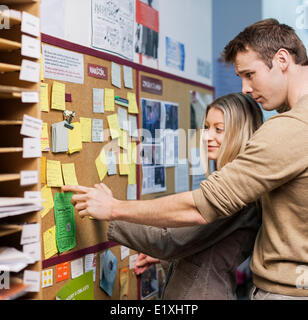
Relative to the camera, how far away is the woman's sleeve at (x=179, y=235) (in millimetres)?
1457

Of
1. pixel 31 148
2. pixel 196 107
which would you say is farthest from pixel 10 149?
pixel 196 107

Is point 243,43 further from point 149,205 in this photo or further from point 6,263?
point 6,263

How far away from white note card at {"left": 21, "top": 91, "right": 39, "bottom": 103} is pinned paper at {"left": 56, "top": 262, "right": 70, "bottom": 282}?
2.13ft

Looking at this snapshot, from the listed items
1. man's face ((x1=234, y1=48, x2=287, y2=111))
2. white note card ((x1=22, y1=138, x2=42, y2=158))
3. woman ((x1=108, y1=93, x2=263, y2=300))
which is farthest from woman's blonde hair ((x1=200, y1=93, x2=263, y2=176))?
white note card ((x1=22, y1=138, x2=42, y2=158))

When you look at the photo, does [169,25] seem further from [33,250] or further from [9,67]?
[33,250]

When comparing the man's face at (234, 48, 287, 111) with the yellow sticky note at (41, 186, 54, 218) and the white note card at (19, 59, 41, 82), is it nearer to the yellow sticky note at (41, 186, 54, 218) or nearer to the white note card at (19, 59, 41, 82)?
the white note card at (19, 59, 41, 82)

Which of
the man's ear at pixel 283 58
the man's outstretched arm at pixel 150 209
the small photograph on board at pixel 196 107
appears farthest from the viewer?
the small photograph on board at pixel 196 107

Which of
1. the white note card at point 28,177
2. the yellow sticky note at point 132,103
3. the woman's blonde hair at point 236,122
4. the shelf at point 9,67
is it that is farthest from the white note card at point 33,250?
the yellow sticky note at point 132,103

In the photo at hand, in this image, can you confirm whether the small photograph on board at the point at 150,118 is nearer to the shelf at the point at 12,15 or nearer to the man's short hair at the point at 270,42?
the man's short hair at the point at 270,42

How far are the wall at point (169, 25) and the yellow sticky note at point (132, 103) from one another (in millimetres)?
190

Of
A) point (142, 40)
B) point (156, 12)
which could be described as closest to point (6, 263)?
point (142, 40)

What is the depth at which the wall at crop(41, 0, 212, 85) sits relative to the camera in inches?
60.6

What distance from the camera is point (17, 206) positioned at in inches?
44.1

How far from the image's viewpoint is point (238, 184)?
3.80 feet
